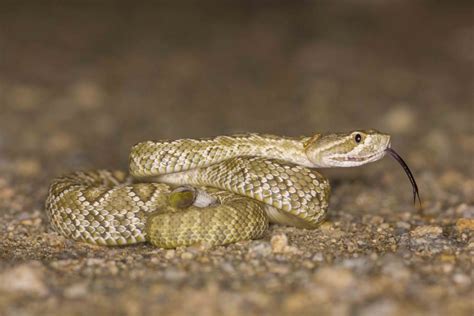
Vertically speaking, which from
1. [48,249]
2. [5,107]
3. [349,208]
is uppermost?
[5,107]

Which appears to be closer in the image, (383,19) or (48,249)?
(48,249)

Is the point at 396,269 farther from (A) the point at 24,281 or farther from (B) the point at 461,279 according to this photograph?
(A) the point at 24,281

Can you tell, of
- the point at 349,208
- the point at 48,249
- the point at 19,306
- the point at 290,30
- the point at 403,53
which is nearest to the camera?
the point at 19,306

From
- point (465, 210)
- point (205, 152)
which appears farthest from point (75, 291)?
point (465, 210)

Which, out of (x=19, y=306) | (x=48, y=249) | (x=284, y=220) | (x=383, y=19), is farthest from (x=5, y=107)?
(x=383, y=19)

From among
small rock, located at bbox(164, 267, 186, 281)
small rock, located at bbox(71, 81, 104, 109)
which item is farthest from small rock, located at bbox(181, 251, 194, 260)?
small rock, located at bbox(71, 81, 104, 109)

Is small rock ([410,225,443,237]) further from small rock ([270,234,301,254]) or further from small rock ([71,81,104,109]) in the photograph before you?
small rock ([71,81,104,109])

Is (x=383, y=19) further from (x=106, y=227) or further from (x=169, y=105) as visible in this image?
(x=106, y=227)
